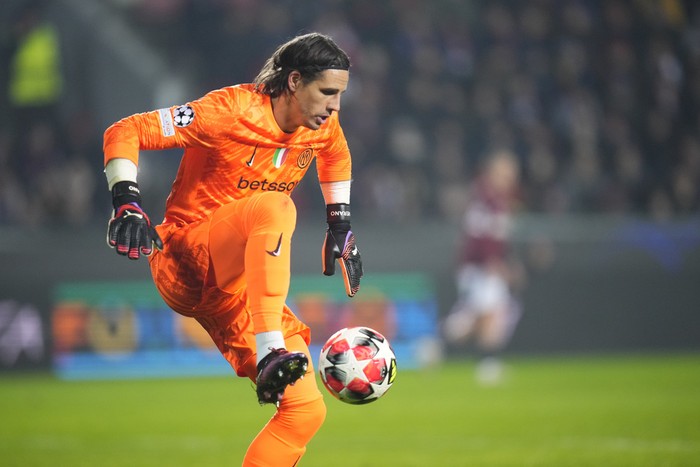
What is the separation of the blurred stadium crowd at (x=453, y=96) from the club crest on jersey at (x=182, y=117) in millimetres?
9046

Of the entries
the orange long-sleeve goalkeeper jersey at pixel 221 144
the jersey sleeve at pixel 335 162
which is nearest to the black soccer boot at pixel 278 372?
the orange long-sleeve goalkeeper jersey at pixel 221 144

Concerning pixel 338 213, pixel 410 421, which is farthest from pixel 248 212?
pixel 410 421

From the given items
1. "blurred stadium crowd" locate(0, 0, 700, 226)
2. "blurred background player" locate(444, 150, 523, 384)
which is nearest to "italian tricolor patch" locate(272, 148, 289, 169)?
"blurred background player" locate(444, 150, 523, 384)

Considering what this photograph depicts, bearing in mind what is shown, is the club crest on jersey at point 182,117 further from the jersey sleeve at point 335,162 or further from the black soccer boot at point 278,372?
the black soccer boot at point 278,372

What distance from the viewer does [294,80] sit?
15.3ft

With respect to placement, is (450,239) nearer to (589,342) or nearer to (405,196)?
(405,196)

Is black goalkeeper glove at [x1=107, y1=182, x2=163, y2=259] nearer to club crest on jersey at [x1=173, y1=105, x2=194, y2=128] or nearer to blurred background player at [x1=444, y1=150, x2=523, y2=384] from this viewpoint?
club crest on jersey at [x1=173, y1=105, x2=194, y2=128]

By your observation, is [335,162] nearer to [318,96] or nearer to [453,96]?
[318,96]

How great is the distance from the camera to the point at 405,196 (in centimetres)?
1464

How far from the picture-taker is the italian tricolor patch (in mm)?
4801

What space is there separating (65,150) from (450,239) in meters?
4.99

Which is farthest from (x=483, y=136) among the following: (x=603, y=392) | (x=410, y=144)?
(x=603, y=392)

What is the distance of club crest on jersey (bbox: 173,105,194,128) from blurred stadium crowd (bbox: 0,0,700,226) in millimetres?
9046

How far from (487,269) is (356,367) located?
8.61m
